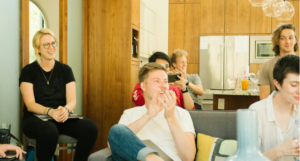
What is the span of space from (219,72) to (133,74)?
7.72 feet

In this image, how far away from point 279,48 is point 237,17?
10.9ft

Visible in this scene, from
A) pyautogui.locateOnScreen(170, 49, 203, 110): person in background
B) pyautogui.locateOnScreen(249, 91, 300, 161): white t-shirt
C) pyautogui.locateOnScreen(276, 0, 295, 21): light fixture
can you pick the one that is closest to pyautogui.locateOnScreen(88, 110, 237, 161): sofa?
pyautogui.locateOnScreen(249, 91, 300, 161): white t-shirt

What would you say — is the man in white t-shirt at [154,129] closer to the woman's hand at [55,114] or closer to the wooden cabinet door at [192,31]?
the woman's hand at [55,114]

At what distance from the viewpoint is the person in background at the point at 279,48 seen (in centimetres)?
232

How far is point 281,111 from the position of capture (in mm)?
1378

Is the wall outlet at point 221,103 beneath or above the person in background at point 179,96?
beneath

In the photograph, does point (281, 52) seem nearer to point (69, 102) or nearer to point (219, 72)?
point (69, 102)

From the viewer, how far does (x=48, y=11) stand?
11.7ft

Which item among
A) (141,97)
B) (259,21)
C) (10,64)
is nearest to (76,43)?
(10,64)

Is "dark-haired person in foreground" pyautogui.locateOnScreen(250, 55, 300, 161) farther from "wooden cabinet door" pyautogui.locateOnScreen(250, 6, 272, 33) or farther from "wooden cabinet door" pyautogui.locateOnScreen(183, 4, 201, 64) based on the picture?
"wooden cabinet door" pyautogui.locateOnScreen(250, 6, 272, 33)

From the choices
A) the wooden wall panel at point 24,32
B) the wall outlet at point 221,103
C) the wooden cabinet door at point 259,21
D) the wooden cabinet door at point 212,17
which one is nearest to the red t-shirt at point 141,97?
the wall outlet at point 221,103

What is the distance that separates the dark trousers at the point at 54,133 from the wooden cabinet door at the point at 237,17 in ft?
13.6

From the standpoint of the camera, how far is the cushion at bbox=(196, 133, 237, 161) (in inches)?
64.6

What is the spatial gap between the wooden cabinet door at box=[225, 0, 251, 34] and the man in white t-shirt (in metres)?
4.11
